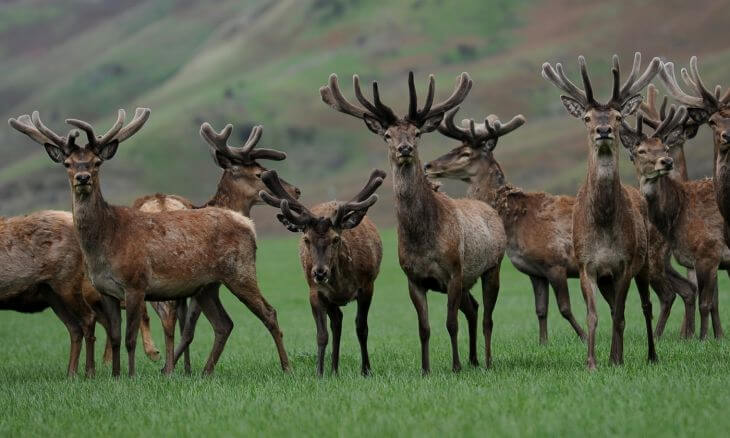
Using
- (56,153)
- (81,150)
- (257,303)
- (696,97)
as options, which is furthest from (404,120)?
(56,153)

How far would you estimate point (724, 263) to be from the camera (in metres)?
15.2

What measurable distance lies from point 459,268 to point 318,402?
10.00ft

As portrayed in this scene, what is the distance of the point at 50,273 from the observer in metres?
13.5

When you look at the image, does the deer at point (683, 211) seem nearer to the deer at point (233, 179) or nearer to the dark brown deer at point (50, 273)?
the deer at point (233, 179)

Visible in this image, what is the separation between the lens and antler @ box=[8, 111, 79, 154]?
40.3ft

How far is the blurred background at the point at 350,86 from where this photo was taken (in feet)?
316

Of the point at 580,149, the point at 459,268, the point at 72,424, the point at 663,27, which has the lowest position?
the point at 72,424

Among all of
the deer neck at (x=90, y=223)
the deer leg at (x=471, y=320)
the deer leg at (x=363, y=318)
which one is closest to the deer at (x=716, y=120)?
the deer leg at (x=471, y=320)

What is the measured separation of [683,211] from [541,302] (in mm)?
Answer: 2347

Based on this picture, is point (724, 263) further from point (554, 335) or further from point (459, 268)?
point (459, 268)

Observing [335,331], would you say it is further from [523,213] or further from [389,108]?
[523,213]

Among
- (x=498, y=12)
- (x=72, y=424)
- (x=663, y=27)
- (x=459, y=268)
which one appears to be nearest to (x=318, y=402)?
(x=72, y=424)

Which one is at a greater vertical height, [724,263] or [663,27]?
[663,27]

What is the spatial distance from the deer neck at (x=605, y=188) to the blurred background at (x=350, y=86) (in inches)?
2181
